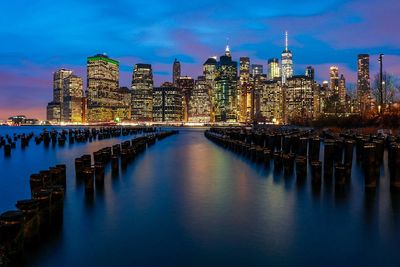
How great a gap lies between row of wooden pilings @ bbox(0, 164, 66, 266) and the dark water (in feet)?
1.42

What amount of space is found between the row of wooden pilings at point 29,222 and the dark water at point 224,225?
43 cm

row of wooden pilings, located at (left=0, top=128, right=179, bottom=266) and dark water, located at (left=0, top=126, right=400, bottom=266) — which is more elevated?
row of wooden pilings, located at (left=0, top=128, right=179, bottom=266)

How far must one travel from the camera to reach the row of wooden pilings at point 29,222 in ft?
29.3

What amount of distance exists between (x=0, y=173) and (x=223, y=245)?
22.3 m

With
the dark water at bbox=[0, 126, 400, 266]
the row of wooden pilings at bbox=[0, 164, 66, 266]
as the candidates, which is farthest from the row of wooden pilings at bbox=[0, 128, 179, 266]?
the dark water at bbox=[0, 126, 400, 266]

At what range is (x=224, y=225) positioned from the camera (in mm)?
12727

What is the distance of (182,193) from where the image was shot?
1867 centimetres

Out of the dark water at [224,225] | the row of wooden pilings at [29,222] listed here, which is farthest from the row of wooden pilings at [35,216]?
the dark water at [224,225]

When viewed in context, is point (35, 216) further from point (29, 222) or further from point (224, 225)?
point (224, 225)

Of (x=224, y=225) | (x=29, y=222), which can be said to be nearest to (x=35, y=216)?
(x=29, y=222)

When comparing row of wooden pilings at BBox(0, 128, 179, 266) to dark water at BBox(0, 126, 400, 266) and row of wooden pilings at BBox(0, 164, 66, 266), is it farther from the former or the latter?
dark water at BBox(0, 126, 400, 266)

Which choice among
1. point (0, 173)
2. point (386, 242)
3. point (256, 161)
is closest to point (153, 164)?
point (256, 161)

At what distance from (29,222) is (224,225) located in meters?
5.72

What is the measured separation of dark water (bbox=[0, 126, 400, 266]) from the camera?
389 inches
